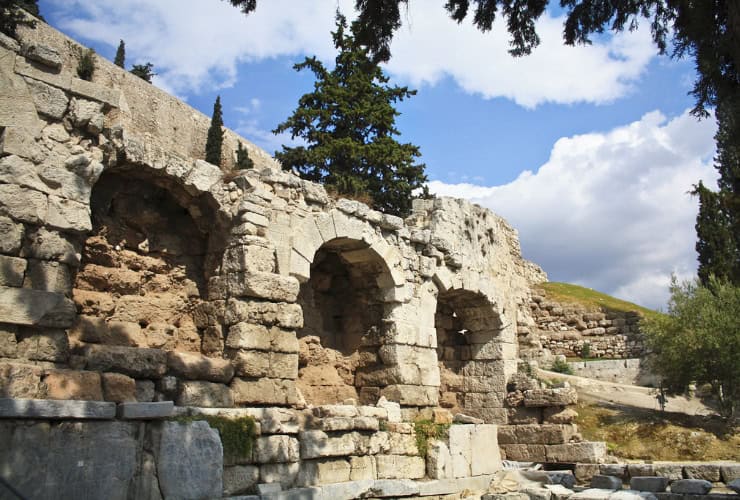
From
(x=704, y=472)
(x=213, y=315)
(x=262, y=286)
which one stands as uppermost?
(x=262, y=286)

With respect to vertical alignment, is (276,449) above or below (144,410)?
below

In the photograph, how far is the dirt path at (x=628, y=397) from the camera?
54.5 feet

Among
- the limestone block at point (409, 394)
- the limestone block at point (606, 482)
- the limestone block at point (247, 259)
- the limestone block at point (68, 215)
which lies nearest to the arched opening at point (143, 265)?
the limestone block at point (247, 259)

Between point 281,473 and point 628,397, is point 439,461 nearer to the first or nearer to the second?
point 281,473

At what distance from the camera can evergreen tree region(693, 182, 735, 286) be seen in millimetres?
22625

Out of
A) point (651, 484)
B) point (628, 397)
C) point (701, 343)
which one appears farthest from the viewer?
point (628, 397)

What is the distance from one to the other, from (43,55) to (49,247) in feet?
6.72

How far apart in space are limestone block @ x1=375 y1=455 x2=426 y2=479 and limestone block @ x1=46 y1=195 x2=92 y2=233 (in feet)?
14.7

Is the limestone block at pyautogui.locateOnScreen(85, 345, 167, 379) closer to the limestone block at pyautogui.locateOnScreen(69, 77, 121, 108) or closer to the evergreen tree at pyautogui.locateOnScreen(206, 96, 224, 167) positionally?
the limestone block at pyautogui.locateOnScreen(69, 77, 121, 108)

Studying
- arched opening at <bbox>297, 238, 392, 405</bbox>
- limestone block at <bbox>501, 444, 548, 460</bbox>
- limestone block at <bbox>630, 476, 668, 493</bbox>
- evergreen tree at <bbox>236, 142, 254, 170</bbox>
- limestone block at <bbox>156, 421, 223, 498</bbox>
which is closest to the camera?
limestone block at <bbox>156, 421, 223, 498</bbox>

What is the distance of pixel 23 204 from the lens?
6.80 meters

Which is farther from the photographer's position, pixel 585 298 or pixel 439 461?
pixel 585 298

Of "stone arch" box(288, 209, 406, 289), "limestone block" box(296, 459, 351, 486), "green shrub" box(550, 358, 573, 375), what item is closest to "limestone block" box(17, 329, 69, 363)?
"limestone block" box(296, 459, 351, 486)

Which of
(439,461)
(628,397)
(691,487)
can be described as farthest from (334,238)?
(628,397)
